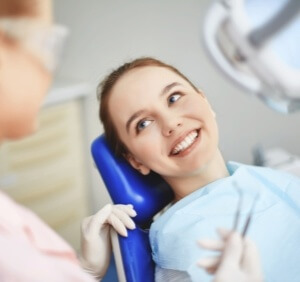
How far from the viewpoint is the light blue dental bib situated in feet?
2.16

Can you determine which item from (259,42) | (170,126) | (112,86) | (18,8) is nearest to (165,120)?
(170,126)

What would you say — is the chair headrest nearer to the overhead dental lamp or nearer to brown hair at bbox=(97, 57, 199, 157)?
brown hair at bbox=(97, 57, 199, 157)

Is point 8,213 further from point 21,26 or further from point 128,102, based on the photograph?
point 128,102

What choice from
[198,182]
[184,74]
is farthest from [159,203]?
[184,74]

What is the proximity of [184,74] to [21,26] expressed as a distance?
403mm

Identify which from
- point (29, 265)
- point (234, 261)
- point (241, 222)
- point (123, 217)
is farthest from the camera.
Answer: point (123, 217)

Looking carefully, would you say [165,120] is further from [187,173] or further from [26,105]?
[26,105]

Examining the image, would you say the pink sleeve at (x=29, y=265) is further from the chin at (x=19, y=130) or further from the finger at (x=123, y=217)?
the finger at (x=123, y=217)

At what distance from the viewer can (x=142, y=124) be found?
73 cm

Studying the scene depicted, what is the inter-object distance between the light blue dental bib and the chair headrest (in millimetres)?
68

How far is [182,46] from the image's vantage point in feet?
2.52

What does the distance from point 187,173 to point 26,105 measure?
37cm

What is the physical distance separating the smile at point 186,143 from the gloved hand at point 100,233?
140 mm

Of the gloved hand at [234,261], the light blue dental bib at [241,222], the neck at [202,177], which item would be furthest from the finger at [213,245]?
the neck at [202,177]
